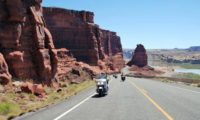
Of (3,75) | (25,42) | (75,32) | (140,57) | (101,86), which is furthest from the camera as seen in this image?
(140,57)

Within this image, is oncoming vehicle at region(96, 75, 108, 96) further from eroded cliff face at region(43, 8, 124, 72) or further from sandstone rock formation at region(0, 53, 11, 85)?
eroded cliff face at region(43, 8, 124, 72)

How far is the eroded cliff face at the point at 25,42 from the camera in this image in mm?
21672

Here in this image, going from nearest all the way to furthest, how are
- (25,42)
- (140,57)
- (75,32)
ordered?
(25,42)
(75,32)
(140,57)

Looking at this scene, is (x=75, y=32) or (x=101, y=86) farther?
(x=75, y=32)

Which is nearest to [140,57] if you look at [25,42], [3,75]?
[25,42]

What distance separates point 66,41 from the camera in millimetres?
72562

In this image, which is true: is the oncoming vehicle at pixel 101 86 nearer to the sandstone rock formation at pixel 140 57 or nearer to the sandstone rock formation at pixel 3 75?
the sandstone rock formation at pixel 3 75

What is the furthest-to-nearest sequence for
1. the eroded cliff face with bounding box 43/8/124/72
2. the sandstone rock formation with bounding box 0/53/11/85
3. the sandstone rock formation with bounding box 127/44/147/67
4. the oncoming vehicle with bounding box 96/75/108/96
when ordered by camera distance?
1. the sandstone rock formation with bounding box 127/44/147/67
2. the eroded cliff face with bounding box 43/8/124/72
3. the sandstone rock formation with bounding box 0/53/11/85
4. the oncoming vehicle with bounding box 96/75/108/96

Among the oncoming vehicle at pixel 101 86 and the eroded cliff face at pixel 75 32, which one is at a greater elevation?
the eroded cliff face at pixel 75 32

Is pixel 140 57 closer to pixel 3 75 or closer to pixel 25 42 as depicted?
pixel 25 42

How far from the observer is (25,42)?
25422 millimetres

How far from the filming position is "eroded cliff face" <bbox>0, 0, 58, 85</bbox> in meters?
21.7

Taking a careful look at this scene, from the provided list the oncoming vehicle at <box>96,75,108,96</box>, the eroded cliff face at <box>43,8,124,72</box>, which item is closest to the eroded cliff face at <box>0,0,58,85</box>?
the oncoming vehicle at <box>96,75,108,96</box>

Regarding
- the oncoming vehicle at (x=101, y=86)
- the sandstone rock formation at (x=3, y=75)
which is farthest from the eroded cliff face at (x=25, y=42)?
the oncoming vehicle at (x=101, y=86)
